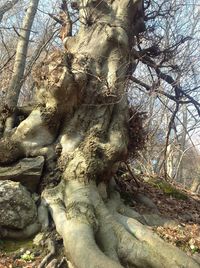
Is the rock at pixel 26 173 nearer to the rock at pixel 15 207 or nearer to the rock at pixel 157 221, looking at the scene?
the rock at pixel 15 207

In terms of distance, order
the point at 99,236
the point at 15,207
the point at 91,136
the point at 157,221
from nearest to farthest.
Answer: the point at 99,236 < the point at 15,207 < the point at 91,136 < the point at 157,221

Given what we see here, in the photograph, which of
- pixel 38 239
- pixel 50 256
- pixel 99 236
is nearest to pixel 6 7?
pixel 38 239

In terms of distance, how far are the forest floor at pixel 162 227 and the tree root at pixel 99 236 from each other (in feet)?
1.14

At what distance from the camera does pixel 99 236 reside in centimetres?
452

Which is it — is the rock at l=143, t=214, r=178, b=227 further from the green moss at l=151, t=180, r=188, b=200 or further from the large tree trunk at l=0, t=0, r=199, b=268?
the green moss at l=151, t=180, r=188, b=200

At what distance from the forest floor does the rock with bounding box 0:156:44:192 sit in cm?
88

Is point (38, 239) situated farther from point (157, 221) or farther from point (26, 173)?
point (157, 221)

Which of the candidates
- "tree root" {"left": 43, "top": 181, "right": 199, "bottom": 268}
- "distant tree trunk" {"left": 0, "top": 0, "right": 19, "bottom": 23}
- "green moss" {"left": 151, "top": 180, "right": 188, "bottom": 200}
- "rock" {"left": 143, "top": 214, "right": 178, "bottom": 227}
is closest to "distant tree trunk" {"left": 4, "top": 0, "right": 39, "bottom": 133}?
"tree root" {"left": 43, "top": 181, "right": 199, "bottom": 268}

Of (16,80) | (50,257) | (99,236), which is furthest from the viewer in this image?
(16,80)

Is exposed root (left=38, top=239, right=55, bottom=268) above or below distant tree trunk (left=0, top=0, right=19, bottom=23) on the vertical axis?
below

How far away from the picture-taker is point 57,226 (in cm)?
460

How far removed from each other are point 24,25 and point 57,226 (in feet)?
17.6

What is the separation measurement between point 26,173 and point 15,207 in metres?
0.66

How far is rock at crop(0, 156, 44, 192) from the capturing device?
5.16m
